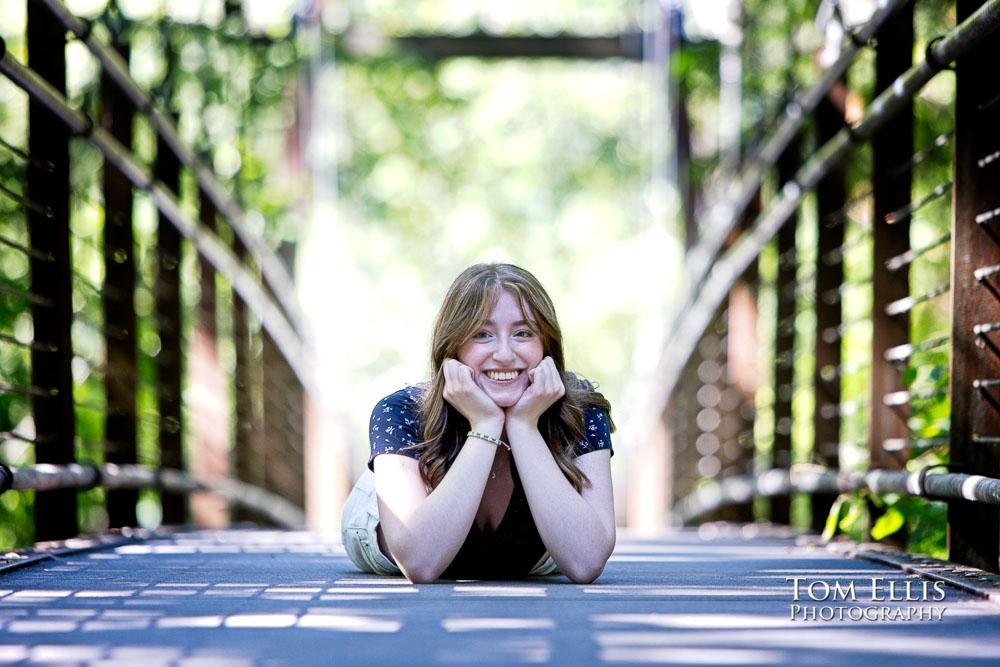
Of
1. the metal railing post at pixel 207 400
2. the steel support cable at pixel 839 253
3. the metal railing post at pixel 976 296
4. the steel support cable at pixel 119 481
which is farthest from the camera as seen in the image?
the metal railing post at pixel 207 400

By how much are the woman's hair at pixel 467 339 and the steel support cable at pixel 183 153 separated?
4.41ft

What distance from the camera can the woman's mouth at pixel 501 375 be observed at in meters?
2.38

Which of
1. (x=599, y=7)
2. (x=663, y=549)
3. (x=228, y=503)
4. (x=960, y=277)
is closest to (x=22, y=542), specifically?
(x=228, y=503)

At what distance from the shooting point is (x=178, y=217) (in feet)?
15.1

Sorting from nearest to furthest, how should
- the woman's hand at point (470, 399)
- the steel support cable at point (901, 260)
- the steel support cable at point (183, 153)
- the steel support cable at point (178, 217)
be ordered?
the woman's hand at point (470, 399)
the steel support cable at point (178, 217)
the steel support cable at point (901, 260)
the steel support cable at point (183, 153)

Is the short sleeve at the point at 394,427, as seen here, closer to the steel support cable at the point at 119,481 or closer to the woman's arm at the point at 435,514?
the woman's arm at the point at 435,514

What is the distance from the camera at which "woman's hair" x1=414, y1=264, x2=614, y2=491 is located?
2371 mm

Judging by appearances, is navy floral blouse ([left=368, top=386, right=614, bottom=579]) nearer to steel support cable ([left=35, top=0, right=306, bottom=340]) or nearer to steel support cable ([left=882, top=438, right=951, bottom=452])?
steel support cable ([left=882, top=438, right=951, bottom=452])

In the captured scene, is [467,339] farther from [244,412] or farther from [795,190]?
[244,412]

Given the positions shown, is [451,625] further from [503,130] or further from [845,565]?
[503,130]

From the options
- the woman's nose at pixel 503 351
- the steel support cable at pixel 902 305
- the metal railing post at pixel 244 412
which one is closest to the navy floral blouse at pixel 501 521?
the woman's nose at pixel 503 351

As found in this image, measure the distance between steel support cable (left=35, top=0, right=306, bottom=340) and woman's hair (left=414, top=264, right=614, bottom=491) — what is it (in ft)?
4.41

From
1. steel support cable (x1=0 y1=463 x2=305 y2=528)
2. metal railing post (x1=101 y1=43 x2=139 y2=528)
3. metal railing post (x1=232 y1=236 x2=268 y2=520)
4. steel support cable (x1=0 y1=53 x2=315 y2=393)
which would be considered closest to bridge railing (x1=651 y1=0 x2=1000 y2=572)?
steel support cable (x1=0 y1=463 x2=305 y2=528)

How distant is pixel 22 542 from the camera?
6.84 metres
